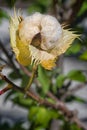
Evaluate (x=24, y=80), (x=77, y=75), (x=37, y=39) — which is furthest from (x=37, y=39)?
(x=77, y=75)

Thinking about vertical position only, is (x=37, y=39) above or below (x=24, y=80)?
above

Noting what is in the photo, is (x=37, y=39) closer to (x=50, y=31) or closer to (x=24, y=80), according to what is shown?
(x=50, y=31)

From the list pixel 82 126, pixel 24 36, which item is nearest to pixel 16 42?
pixel 24 36

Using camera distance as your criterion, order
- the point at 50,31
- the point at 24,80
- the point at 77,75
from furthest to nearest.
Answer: the point at 77,75 → the point at 24,80 → the point at 50,31

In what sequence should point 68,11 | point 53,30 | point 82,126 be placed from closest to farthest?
point 53,30
point 82,126
point 68,11

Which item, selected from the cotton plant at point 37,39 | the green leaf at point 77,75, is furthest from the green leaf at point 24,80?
the cotton plant at point 37,39

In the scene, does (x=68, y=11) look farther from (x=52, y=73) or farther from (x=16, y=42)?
(x=16, y=42)

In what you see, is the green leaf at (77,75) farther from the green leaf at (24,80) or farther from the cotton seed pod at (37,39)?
the cotton seed pod at (37,39)

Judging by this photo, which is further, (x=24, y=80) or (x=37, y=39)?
(x=24, y=80)

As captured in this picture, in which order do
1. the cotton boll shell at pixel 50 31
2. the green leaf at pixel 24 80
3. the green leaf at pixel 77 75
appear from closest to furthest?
the cotton boll shell at pixel 50 31 → the green leaf at pixel 24 80 → the green leaf at pixel 77 75
